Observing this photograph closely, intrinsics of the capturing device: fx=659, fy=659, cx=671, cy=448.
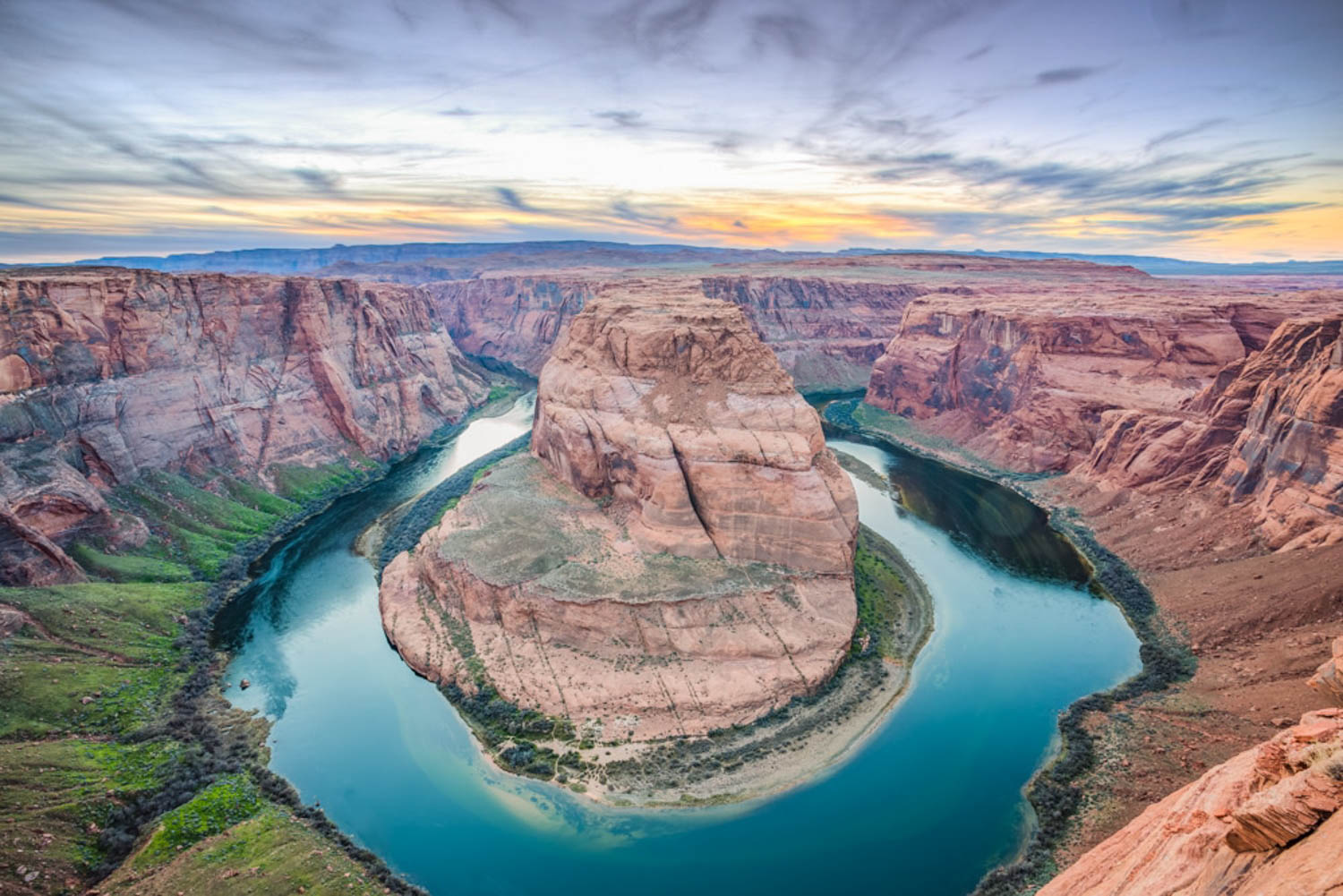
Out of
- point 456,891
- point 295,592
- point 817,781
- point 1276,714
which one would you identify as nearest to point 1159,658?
point 1276,714

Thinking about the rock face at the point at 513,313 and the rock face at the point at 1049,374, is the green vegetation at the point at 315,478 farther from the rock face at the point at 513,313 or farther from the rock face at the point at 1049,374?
the rock face at the point at 1049,374

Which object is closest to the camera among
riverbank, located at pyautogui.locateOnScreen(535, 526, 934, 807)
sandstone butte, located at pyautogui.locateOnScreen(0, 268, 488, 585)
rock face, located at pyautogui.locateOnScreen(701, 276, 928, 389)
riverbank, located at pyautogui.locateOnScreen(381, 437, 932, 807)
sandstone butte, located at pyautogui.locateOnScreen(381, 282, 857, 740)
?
riverbank, located at pyautogui.locateOnScreen(535, 526, 934, 807)

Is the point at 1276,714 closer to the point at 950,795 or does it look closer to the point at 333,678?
the point at 950,795

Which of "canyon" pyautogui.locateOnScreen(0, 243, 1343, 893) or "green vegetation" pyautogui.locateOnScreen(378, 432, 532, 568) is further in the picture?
"green vegetation" pyautogui.locateOnScreen(378, 432, 532, 568)

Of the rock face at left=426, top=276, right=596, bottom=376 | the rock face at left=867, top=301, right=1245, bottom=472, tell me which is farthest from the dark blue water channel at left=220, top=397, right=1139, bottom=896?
the rock face at left=426, top=276, right=596, bottom=376

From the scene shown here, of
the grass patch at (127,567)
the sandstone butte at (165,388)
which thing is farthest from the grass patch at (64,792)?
the grass patch at (127,567)

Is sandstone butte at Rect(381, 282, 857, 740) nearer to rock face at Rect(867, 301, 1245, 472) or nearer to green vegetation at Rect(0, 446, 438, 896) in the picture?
green vegetation at Rect(0, 446, 438, 896)
